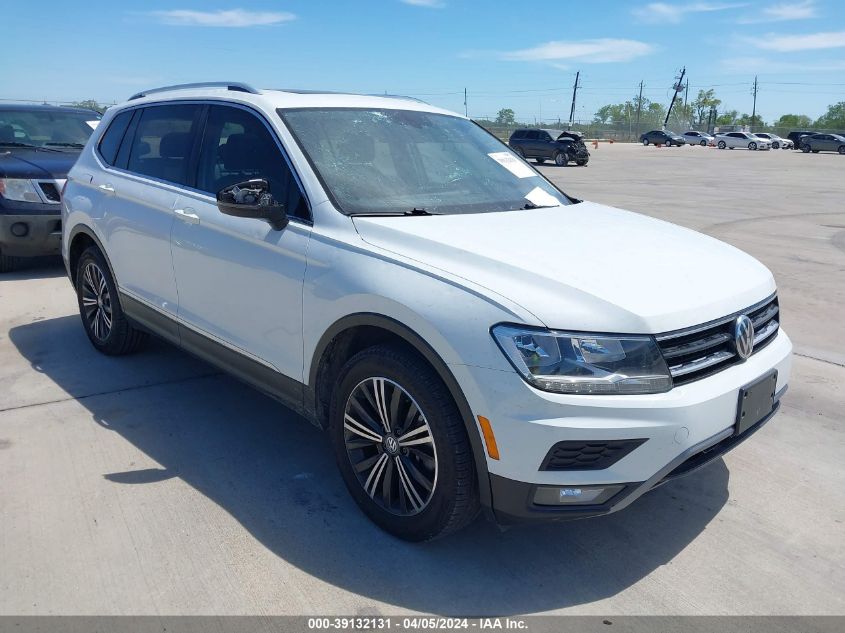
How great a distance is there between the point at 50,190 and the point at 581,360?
7.07m

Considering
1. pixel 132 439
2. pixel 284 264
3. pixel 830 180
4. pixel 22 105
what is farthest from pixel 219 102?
pixel 830 180

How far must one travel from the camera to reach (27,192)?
775 centimetres

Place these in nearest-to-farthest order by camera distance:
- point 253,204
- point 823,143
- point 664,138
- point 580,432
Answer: point 580,432, point 253,204, point 823,143, point 664,138

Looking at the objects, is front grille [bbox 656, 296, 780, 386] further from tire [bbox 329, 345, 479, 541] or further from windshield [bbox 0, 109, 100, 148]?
windshield [bbox 0, 109, 100, 148]

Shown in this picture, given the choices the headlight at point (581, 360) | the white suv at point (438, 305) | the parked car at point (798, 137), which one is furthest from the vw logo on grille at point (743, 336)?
the parked car at point (798, 137)

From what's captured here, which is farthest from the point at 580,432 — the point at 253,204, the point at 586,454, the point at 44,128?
the point at 44,128

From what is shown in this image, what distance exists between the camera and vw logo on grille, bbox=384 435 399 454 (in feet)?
10.0

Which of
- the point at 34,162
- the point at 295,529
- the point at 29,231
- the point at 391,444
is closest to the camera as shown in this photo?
the point at 391,444

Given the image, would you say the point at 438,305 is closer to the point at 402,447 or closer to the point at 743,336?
the point at 402,447

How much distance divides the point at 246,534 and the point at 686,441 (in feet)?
6.12

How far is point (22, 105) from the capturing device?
364 inches

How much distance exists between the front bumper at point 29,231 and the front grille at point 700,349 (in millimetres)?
6905

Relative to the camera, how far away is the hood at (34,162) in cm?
780

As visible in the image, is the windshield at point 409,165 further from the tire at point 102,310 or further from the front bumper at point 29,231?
the front bumper at point 29,231
